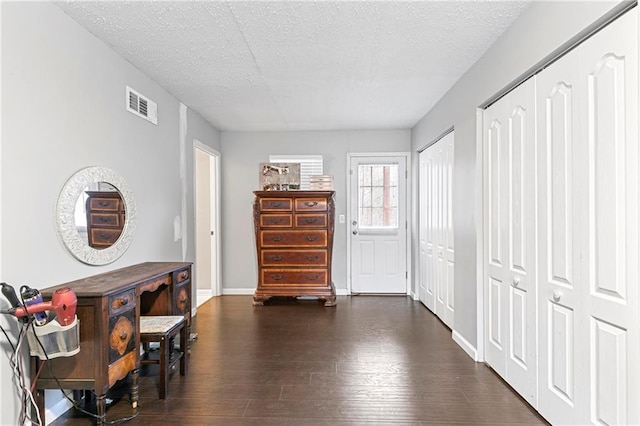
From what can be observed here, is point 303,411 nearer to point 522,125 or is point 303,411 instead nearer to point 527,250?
point 527,250

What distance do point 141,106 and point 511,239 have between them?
3247mm

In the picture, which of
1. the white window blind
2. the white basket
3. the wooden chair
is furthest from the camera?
the white window blind

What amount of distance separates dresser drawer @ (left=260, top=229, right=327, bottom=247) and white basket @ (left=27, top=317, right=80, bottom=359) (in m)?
3.19

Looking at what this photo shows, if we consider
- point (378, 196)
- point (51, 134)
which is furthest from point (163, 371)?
point (378, 196)

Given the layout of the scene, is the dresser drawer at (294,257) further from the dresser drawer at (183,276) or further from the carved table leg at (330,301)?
the dresser drawer at (183,276)

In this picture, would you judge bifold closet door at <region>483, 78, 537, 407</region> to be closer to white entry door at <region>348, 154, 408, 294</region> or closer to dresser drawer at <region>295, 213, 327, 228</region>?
dresser drawer at <region>295, 213, 327, 228</region>

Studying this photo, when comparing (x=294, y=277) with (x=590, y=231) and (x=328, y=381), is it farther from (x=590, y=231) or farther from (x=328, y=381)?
(x=590, y=231)

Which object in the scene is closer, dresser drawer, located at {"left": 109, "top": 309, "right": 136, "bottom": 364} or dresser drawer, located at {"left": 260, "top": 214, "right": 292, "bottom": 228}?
dresser drawer, located at {"left": 109, "top": 309, "right": 136, "bottom": 364}

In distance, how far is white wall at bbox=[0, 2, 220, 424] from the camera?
191 centimetres

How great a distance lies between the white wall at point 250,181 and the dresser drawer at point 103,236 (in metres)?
2.82

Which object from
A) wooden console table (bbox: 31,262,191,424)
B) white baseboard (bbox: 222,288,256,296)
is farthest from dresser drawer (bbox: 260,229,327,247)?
wooden console table (bbox: 31,262,191,424)

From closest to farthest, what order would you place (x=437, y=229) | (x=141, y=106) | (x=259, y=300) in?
(x=141, y=106) < (x=437, y=229) < (x=259, y=300)

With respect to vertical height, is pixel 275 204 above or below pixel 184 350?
above

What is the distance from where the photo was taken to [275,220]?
5035 millimetres
